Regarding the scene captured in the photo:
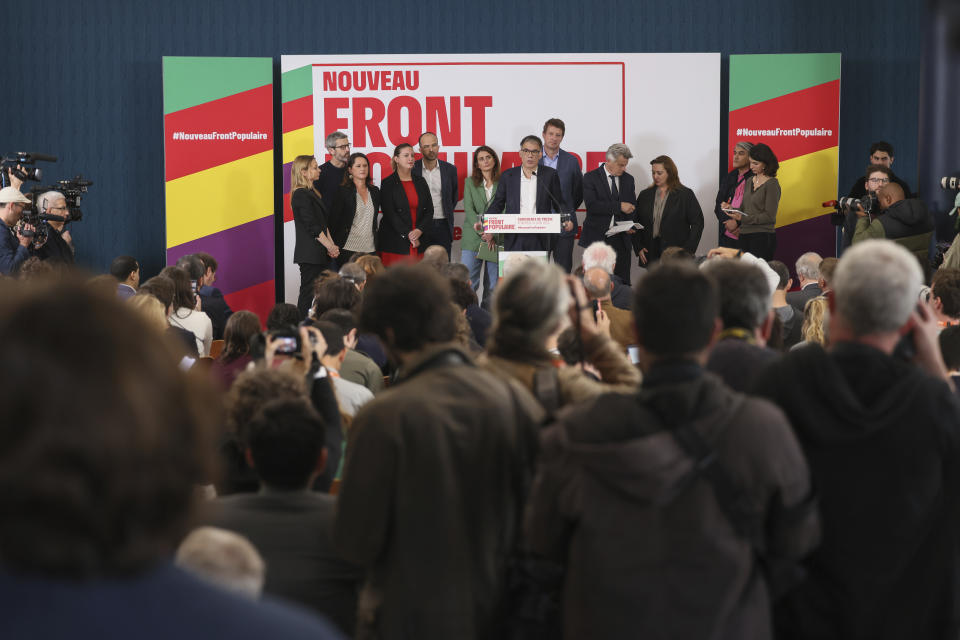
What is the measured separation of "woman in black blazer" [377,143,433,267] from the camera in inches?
376

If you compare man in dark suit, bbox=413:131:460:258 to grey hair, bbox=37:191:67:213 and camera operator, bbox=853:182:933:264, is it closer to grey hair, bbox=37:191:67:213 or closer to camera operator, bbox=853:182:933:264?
grey hair, bbox=37:191:67:213

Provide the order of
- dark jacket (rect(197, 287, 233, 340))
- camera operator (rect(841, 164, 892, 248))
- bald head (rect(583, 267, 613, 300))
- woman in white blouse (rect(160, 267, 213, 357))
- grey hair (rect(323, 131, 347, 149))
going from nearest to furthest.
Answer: bald head (rect(583, 267, 613, 300))
woman in white blouse (rect(160, 267, 213, 357))
dark jacket (rect(197, 287, 233, 340))
camera operator (rect(841, 164, 892, 248))
grey hair (rect(323, 131, 347, 149))

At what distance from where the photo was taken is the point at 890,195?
8.30 meters

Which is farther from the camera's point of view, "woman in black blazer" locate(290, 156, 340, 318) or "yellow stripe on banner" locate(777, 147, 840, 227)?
"yellow stripe on banner" locate(777, 147, 840, 227)

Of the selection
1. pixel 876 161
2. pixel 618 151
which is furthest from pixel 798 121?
pixel 618 151

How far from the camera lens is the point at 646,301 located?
1.79 metres

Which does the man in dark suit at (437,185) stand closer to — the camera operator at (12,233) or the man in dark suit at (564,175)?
the man in dark suit at (564,175)

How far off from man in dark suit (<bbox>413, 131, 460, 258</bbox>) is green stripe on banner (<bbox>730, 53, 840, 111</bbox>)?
9.36 feet

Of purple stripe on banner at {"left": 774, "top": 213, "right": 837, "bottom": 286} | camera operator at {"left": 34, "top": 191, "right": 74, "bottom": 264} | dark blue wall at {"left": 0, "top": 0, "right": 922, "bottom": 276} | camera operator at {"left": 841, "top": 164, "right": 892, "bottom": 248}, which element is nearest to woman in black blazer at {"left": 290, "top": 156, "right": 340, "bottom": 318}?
dark blue wall at {"left": 0, "top": 0, "right": 922, "bottom": 276}

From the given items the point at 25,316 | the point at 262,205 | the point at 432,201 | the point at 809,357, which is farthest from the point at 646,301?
the point at 262,205

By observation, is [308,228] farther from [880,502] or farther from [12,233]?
[880,502]

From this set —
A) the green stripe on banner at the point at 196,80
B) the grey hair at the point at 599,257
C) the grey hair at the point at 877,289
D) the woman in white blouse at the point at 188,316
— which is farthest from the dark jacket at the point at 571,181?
the grey hair at the point at 877,289

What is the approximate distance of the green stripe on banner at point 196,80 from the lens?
390 inches

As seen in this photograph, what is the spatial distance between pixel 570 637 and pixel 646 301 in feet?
1.86
